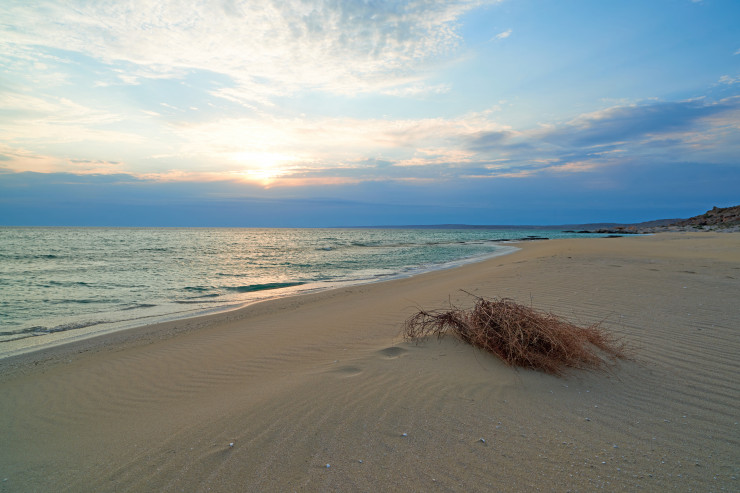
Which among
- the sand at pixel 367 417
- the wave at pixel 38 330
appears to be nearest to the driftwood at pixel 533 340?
the sand at pixel 367 417

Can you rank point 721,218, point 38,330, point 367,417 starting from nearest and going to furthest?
point 367,417, point 38,330, point 721,218

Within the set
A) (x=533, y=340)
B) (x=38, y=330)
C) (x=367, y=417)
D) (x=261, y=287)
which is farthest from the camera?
(x=261, y=287)

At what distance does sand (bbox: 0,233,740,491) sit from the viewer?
2.61 metres

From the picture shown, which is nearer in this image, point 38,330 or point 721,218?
point 38,330

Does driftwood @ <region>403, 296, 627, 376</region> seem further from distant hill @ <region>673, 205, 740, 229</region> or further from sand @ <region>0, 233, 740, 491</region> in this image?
distant hill @ <region>673, 205, 740, 229</region>

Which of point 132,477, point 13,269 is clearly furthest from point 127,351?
point 13,269

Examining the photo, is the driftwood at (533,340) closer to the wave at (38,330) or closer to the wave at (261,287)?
the wave at (38,330)

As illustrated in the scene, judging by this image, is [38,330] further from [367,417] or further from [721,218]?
[721,218]

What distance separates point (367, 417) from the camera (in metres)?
3.30

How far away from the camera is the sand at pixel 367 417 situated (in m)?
2.61

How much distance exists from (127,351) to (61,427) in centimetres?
301

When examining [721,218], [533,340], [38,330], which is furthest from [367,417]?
[721,218]

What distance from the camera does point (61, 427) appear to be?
12.1 ft

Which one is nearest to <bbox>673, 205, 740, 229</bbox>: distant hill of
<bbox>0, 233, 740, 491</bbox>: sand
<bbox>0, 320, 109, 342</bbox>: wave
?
<bbox>0, 233, 740, 491</bbox>: sand
